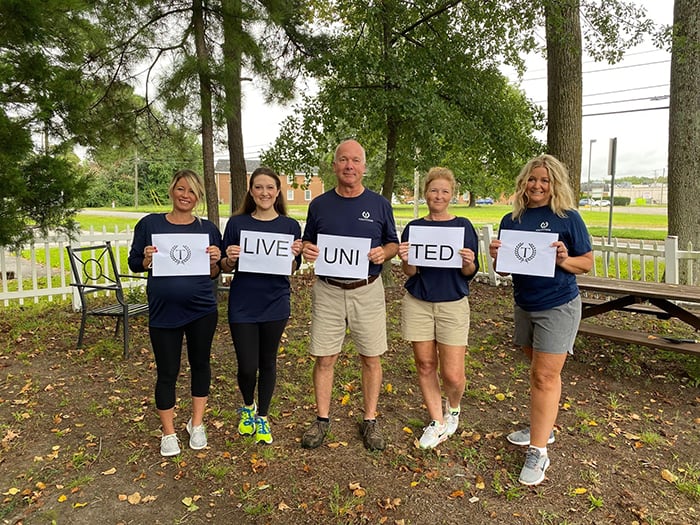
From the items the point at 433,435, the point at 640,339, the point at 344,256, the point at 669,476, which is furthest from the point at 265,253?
the point at 640,339

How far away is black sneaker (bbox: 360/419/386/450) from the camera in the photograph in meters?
3.39

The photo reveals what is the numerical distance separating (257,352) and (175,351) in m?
0.54

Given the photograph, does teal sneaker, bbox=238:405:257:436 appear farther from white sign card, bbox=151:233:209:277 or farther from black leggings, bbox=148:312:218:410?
white sign card, bbox=151:233:209:277

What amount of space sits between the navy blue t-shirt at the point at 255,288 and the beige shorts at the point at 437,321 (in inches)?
34.9

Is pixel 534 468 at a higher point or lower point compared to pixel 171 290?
lower

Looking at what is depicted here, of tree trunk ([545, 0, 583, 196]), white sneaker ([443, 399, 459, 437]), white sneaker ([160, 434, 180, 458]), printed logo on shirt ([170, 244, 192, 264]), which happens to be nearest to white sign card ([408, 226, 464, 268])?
white sneaker ([443, 399, 459, 437])

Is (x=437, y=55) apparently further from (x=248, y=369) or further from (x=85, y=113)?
(x=248, y=369)

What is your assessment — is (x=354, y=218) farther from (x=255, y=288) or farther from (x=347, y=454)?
(x=347, y=454)

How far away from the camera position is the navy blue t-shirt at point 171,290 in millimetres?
3064

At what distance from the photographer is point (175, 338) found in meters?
3.14

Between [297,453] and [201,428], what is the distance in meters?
0.72

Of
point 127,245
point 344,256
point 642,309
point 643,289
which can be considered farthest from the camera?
point 127,245

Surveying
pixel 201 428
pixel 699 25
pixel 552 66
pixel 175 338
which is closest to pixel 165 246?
pixel 175 338

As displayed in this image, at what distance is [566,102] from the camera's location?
7574mm
